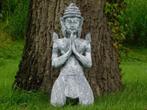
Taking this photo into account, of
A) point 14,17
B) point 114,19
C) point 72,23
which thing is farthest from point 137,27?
point 72,23

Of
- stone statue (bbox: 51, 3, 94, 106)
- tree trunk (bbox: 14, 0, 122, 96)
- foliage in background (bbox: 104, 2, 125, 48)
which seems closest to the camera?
stone statue (bbox: 51, 3, 94, 106)

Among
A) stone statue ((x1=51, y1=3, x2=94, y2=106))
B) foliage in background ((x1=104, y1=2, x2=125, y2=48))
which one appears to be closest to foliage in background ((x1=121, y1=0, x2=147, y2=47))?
foliage in background ((x1=104, y1=2, x2=125, y2=48))

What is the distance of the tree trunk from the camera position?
748 cm

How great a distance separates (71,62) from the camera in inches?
257

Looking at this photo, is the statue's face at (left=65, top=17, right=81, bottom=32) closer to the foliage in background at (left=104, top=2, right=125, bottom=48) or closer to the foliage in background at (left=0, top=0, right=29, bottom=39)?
the foliage in background at (left=104, top=2, right=125, bottom=48)

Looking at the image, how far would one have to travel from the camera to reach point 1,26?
1783 cm

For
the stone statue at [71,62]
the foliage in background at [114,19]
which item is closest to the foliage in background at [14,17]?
the foliage in background at [114,19]

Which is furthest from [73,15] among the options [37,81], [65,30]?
[37,81]

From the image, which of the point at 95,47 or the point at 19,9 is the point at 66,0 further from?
the point at 19,9

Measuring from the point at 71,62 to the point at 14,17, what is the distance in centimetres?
1126

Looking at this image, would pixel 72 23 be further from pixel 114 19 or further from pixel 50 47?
pixel 114 19

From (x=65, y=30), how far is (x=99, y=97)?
44.4 inches

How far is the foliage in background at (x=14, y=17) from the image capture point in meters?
17.1

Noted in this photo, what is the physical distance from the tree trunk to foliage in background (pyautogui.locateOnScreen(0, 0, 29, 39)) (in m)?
8.58
